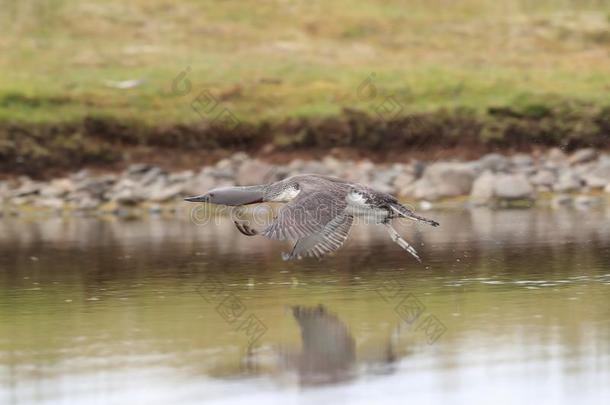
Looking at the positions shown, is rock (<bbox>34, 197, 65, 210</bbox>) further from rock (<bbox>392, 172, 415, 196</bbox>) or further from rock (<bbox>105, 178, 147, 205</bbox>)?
rock (<bbox>392, 172, 415, 196</bbox>)

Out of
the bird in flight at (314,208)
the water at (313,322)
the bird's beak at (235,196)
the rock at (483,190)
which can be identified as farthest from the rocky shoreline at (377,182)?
the bird's beak at (235,196)

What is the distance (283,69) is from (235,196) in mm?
24509

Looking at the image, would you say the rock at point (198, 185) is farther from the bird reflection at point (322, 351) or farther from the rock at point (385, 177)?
the bird reflection at point (322, 351)

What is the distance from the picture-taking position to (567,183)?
29641 millimetres

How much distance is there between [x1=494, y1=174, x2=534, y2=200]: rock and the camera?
1135 inches

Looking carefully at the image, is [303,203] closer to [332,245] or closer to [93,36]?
[332,245]

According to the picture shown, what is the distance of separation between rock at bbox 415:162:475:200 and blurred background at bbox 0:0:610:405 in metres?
0.06

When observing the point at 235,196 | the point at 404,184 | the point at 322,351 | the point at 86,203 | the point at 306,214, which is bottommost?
the point at 322,351

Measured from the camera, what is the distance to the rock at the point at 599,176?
29516 millimetres

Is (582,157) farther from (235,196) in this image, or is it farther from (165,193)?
(235,196)

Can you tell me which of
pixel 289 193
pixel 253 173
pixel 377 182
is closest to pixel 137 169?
pixel 253 173

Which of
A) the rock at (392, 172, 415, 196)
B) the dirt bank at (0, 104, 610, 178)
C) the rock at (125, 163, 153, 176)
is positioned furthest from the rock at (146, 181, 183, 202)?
the rock at (392, 172, 415, 196)

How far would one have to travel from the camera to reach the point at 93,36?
144 ft

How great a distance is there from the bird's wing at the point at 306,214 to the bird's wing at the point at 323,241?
0.12m
